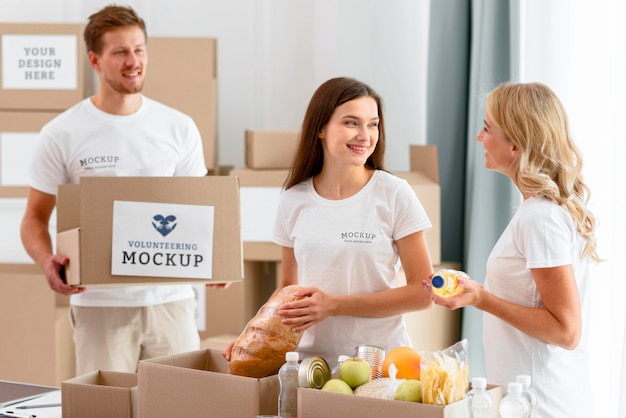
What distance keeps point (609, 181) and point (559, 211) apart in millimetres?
1002

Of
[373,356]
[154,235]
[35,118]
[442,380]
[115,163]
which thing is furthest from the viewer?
[35,118]

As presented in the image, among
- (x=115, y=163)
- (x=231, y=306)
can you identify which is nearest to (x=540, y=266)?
(x=115, y=163)

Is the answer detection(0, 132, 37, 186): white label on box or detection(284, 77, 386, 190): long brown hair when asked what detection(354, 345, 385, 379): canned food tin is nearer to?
detection(284, 77, 386, 190): long brown hair

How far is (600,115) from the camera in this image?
259 centimetres

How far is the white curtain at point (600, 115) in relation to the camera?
8.09 feet

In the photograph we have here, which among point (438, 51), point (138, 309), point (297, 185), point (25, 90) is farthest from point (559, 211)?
point (25, 90)

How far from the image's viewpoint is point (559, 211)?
5.47 feet

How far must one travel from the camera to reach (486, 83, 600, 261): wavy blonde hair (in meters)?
1.69

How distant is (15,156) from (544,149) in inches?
A: 89.1

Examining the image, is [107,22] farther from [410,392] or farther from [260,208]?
[410,392]

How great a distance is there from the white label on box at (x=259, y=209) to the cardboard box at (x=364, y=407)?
167 centimetres

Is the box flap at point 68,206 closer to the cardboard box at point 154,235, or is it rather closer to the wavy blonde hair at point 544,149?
the cardboard box at point 154,235

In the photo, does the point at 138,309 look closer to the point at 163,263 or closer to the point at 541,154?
the point at 163,263

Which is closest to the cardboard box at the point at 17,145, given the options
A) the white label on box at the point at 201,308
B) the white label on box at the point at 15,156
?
the white label on box at the point at 15,156
